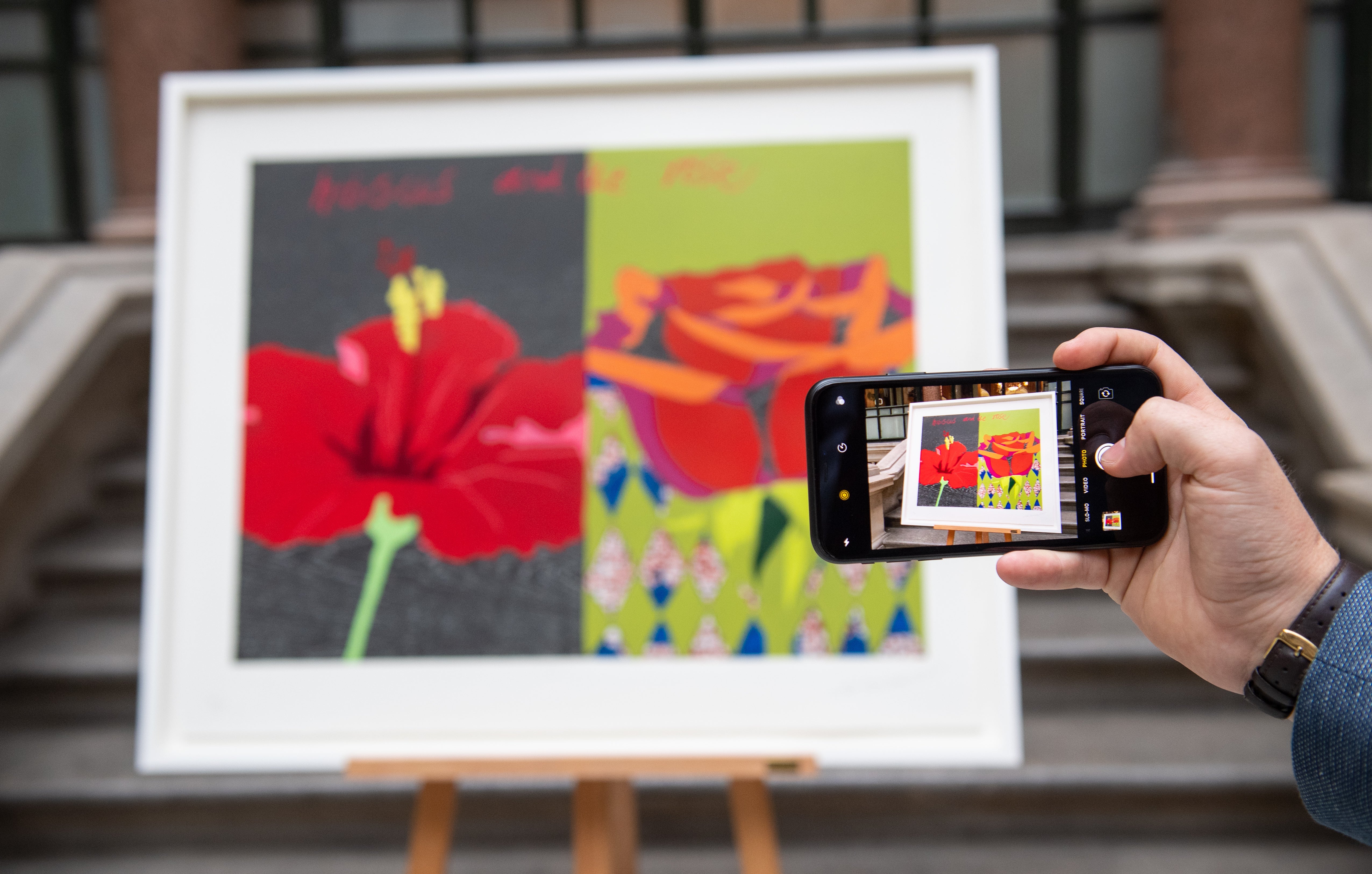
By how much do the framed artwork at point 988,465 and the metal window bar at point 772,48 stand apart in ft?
11.0

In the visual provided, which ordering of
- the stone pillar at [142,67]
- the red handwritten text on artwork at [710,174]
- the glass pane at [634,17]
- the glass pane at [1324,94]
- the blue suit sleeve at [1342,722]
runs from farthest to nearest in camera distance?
the glass pane at [634,17]
the glass pane at [1324,94]
the stone pillar at [142,67]
the red handwritten text on artwork at [710,174]
the blue suit sleeve at [1342,722]

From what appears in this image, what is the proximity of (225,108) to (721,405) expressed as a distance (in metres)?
0.99

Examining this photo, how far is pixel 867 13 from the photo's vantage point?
12.9 feet

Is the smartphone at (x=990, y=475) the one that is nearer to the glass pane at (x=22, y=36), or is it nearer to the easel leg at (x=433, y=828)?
the easel leg at (x=433, y=828)

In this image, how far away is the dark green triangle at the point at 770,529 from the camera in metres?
1.45

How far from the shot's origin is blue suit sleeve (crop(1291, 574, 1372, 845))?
0.79 m

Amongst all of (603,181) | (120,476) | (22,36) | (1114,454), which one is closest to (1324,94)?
(603,181)

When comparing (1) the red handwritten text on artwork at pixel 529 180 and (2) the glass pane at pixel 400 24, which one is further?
(2) the glass pane at pixel 400 24

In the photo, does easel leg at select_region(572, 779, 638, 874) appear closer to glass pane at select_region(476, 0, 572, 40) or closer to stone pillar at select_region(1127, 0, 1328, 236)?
stone pillar at select_region(1127, 0, 1328, 236)

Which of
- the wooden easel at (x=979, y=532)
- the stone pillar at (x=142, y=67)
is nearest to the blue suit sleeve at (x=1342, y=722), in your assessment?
the wooden easel at (x=979, y=532)

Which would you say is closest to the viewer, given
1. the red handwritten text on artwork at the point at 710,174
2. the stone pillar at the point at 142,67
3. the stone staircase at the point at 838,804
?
the red handwritten text on artwork at the point at 710,174

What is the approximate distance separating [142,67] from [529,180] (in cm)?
275

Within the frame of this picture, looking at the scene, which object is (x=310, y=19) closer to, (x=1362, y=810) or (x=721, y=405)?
(x=721, y=405)

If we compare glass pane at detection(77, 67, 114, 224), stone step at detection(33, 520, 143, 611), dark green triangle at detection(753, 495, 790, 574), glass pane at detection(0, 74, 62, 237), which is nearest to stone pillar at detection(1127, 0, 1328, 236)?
dark green triangle at detection(753, 495, 790, 574)
